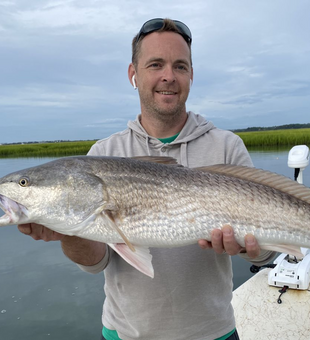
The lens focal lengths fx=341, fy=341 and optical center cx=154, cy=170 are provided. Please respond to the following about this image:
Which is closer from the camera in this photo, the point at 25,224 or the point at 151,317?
the point at 25,224

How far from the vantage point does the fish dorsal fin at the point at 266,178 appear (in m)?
2.23

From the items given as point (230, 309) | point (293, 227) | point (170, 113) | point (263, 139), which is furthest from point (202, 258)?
point (263, 139)

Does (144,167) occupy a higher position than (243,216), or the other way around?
(144,167)

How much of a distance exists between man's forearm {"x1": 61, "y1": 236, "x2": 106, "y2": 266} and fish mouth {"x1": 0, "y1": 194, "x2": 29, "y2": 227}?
348mm

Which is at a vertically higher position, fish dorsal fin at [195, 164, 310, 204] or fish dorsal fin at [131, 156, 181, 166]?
fish dorsal fin at [131, 156, 181, 166]

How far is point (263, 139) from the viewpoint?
119 feet

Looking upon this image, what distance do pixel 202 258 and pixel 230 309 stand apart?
1.50ft

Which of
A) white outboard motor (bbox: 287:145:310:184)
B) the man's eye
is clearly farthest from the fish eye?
white outboard motor (bbox: 287:145:310:184)

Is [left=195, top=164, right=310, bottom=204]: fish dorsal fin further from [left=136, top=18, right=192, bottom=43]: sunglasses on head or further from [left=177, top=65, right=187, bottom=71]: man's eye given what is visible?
[left=136, top=18, right=192, bottom=43]: sunglasses on head

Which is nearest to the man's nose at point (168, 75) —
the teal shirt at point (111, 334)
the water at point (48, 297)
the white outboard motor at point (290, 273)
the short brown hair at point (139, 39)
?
the short brown hair at point (139, 39)

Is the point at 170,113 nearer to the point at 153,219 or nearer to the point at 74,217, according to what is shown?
the point at 153,219

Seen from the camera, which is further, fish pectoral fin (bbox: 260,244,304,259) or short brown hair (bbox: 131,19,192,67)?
short brown hair (bbox: 131,19,192,67)

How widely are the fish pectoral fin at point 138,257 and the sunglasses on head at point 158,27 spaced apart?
1689 millimetres

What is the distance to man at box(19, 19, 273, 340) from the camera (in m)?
2.33
